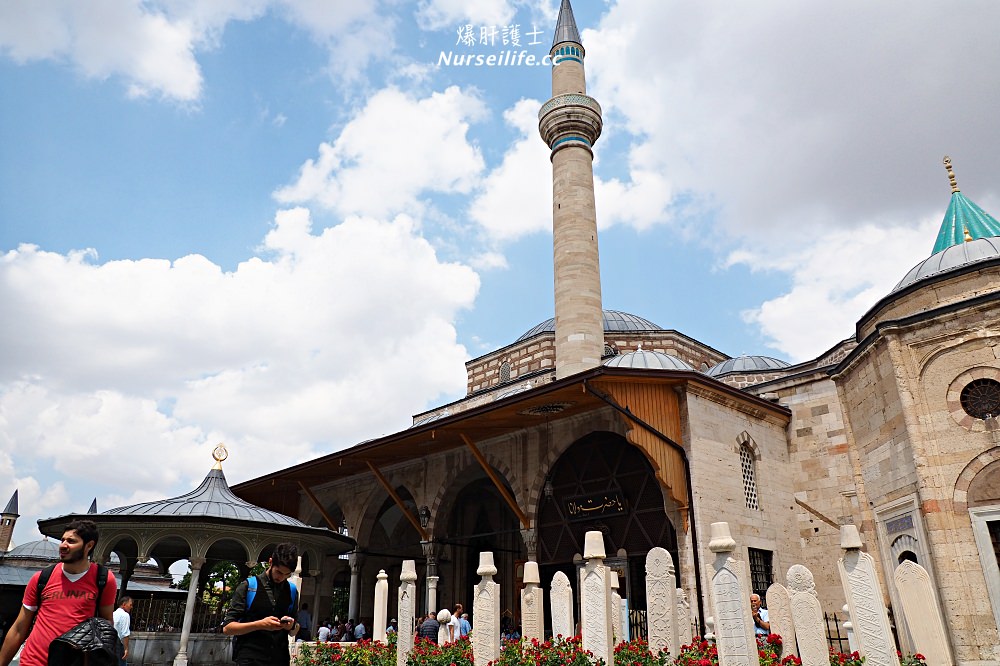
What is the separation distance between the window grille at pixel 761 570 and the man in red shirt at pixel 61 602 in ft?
32.7

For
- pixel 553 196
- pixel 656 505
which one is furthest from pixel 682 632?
pixel 553 196

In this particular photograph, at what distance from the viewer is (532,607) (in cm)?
794

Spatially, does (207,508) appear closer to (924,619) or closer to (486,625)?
(486,625)

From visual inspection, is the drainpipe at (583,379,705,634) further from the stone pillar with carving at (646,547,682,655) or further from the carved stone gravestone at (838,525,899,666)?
the carved stone gravestone at (838,525,899,666)

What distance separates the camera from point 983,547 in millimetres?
9539

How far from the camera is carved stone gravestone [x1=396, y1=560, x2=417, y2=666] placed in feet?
27.5

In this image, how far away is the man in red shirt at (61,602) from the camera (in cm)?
295

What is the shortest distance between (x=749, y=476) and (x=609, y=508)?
243 centimetres

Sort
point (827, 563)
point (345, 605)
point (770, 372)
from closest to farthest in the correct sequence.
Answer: point (827, 563), point (770, 372), point (345, 605)

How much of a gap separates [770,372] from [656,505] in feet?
25.5

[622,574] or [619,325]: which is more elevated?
[619,325]

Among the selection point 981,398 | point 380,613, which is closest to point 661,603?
point 380,613

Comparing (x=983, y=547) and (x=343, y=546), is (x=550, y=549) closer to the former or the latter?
(x=343, y=546)

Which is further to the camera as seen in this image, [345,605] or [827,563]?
[345,605]
